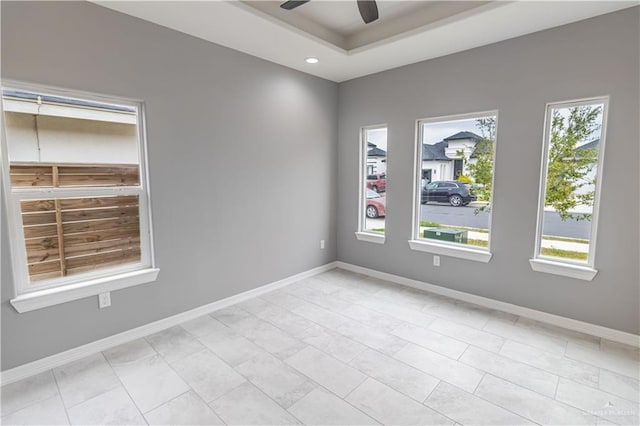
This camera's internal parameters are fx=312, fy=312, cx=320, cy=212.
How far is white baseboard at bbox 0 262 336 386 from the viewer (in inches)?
86.1

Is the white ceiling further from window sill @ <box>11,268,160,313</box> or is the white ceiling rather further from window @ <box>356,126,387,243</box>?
window sill @ <box>11,268,160,313</box>

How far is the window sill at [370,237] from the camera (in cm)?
420

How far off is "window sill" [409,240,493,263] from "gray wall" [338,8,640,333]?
2.8 inches

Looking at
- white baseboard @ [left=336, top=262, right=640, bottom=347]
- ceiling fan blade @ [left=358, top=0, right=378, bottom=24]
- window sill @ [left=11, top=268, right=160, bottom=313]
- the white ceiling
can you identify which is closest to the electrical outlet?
window sill @ [left=11, top=268, right=160, bottom=313]

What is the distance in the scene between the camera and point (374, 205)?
4.36 m

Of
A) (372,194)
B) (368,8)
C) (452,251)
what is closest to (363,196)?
(372,194)

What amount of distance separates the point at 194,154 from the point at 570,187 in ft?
11.5

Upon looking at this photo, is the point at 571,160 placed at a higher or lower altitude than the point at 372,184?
higher

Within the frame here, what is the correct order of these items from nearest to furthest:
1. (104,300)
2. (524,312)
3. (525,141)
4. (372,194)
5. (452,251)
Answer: (104,300), (525,141), (524,312), (452,251), (372,194)

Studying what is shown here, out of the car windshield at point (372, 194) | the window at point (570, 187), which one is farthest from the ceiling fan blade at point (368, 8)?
the car windshield at point (372, 194)

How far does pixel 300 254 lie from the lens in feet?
13.7

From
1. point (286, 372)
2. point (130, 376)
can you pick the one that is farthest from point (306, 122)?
point (130, 376)

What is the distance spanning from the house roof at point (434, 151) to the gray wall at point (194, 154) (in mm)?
1308

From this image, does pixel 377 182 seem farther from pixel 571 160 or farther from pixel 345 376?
pixel 345 376
